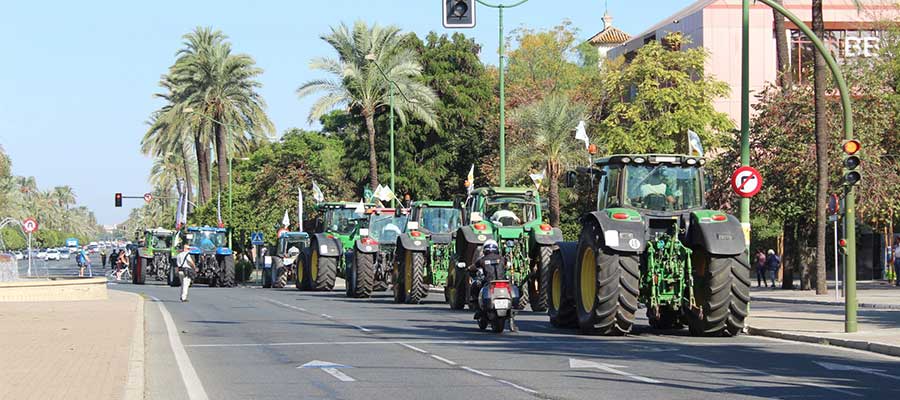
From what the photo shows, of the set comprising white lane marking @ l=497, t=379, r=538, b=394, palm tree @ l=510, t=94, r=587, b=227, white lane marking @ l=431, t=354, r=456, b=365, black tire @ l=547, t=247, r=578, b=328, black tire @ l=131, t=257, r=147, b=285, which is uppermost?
palm tree @ l=510, t=94, r=587, b=227

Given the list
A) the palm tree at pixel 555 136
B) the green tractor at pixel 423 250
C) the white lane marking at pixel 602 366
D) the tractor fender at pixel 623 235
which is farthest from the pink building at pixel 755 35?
the white lane marking at pixel 602 366

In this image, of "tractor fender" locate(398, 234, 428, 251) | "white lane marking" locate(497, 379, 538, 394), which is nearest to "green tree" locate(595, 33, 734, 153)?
"tractor fender" locate(398, 234, 428, 251)

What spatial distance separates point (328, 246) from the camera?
40.7 meters

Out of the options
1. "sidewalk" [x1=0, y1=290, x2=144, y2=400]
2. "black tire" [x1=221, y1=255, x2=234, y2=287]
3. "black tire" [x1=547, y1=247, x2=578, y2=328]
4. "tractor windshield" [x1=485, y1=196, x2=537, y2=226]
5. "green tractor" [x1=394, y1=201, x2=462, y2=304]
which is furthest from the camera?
"black tire" [x1=221, y1=255, x2=234, y2=287]

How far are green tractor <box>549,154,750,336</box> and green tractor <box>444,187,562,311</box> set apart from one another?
4.51 meters

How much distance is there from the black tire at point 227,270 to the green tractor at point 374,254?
1431 cm

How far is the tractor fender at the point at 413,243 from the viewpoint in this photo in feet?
104

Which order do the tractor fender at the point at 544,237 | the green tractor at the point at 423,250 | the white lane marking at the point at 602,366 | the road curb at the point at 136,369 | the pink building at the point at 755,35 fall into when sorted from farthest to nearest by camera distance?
the pink building at the point at 755,35 → the green tractor at the point at 423,250 → the tractor fender at the point at 544,237 → the white lane marking at the point at 602,366 → the road curb at the point at 136,369

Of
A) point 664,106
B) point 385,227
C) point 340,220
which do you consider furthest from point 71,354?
point 664,106

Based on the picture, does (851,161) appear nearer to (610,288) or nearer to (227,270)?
(610,288)

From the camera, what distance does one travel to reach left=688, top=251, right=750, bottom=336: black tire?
1981 cm

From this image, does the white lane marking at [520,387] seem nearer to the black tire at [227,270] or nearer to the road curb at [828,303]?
the road curb at [828,303]

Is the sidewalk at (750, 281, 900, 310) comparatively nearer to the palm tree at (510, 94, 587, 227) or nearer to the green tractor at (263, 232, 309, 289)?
the palm tree at (510, 94, 587, 227)

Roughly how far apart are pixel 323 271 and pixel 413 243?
10139 millimetres
